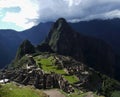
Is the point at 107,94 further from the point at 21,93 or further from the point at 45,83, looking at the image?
the point at 21,93

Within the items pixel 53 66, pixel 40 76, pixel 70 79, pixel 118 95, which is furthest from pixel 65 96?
pixel 53 66

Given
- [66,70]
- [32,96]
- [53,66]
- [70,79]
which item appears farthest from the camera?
[53,66]

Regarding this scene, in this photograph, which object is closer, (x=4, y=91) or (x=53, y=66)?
(x=4, y=91)

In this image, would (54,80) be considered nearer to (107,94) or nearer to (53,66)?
(107,94)

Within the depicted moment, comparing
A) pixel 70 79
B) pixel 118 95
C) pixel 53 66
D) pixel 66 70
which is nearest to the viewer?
pixel 118 95

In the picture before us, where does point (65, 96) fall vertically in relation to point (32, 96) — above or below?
below

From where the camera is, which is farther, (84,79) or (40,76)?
(84,79)

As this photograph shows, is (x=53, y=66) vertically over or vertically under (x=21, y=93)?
under

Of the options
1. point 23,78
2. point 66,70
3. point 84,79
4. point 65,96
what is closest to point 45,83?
point 23,78

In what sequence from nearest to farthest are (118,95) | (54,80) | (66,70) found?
(118,95), (54,80), (66,70)
